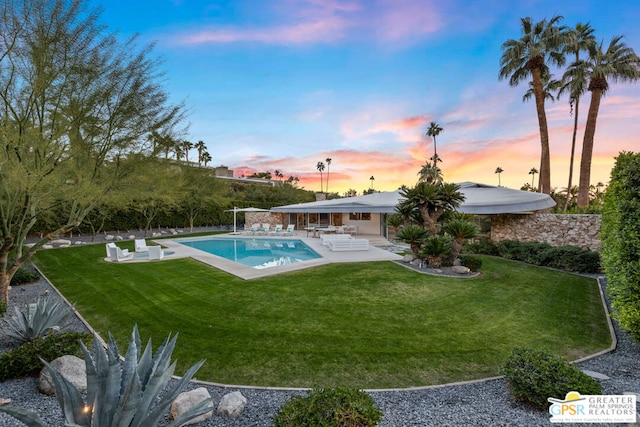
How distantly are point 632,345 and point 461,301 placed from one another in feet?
9.99

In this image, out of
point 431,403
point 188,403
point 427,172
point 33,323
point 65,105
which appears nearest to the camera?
point 188,403

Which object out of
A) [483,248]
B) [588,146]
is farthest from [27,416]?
[588,146]

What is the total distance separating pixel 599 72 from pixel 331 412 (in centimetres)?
2302

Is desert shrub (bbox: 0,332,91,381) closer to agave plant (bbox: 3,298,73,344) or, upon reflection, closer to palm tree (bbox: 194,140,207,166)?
agave plant (bbox: 3,298,73,344)

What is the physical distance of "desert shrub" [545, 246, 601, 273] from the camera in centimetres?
1072

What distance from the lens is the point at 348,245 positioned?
1554cm

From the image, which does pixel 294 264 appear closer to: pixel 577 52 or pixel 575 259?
pixel 575 259

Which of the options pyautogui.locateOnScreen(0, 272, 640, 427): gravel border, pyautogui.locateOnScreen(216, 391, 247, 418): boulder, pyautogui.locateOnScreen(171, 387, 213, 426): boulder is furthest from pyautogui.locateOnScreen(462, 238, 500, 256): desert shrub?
pyautogui.locateOnScreen(171, 387, 213, 426): boulder

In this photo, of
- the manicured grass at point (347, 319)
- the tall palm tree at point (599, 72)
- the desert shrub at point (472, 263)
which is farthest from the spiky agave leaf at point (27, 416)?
the tall palm tree at point (599, 72)

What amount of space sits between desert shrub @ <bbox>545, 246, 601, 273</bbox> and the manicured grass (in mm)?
1006

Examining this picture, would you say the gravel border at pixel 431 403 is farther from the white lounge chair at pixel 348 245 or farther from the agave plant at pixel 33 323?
the white lounge chair at pixel 348 245

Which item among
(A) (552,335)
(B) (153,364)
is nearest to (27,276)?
(B) (153,364)

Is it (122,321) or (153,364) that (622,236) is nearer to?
(153,364)

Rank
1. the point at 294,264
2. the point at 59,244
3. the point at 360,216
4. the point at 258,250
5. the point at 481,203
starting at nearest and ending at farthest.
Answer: the point at 294,264 < the point at 481,203 < the point at 258,250 < the point at 59,244 < the point at 360,216
